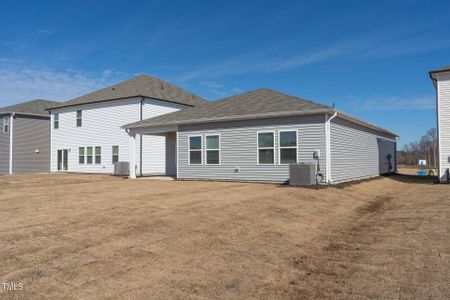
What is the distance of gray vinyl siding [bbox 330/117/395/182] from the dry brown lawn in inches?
215

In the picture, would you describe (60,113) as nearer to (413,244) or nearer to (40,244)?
(40,244)

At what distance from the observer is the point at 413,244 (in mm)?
6391

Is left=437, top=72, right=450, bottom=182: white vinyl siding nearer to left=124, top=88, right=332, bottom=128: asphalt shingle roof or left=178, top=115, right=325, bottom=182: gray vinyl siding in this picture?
left=124, top=88, right=332, bottom=128: asphalt shingle roof

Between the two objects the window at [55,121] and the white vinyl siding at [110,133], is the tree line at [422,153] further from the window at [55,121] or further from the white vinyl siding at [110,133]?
the window at [55,121]

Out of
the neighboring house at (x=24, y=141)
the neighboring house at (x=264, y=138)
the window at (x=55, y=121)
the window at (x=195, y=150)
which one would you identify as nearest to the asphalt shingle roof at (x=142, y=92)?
the window at (x=55, y=121)

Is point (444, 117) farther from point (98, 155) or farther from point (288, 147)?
point (98, 155)

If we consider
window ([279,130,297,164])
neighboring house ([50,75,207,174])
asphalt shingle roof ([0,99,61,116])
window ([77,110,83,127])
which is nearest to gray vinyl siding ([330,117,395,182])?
window ([279,130,297,164])

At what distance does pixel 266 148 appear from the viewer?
611 inches

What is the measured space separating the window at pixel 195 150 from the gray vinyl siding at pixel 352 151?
245 inches

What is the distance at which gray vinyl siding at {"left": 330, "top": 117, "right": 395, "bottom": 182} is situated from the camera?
15148 millimetres

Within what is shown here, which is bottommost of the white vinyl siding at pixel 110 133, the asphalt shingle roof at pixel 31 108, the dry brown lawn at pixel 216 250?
the dry brown lawn at pixel 216 250

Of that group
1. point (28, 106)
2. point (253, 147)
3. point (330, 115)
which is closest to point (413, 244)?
point (330, 115)

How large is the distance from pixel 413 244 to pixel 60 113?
2718 cm

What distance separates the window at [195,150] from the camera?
1761 centimetres
